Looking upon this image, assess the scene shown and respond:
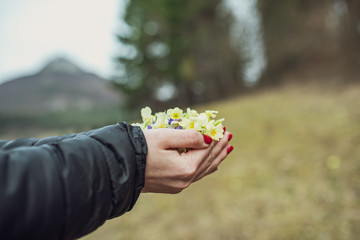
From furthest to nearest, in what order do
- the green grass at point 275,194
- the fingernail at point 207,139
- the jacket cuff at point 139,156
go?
the green grass at point 275,194
the fingernail at point 207,139
the jacket cuff at point 139,156

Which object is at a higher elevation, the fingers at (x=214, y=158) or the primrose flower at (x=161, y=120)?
the primrose flower at (x=161, y=120)

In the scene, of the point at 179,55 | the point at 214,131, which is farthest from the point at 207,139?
the point at 179,55

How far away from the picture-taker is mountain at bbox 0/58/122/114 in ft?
90.0

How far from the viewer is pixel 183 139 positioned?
1166 mm

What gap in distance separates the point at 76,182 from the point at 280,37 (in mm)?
13200

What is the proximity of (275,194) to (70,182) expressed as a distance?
3617mm

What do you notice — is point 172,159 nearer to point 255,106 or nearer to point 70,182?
point 70,182

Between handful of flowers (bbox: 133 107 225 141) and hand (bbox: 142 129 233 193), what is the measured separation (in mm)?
81

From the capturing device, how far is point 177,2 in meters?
12.2

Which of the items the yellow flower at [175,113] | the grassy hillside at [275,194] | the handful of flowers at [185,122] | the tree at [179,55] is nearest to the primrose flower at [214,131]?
the handful of flowers at [185,122]

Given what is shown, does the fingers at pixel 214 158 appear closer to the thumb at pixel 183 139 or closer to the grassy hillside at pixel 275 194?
the thumb at pixel 183 139

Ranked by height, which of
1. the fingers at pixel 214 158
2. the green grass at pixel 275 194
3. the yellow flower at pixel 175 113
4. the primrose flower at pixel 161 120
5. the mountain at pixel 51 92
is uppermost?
the yellow flower at pixel 175 113

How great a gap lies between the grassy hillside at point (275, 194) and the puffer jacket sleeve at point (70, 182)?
285 centimetres

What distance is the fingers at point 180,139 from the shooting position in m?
1.14
